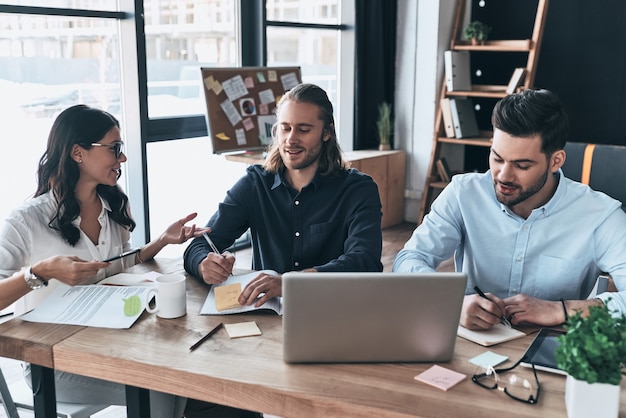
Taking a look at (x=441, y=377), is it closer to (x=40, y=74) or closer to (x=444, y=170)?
(x=40, y=74)

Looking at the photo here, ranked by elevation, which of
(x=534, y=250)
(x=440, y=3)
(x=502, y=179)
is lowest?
(x=534, y=250)

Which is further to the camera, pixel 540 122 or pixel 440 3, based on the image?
pixel 440 3

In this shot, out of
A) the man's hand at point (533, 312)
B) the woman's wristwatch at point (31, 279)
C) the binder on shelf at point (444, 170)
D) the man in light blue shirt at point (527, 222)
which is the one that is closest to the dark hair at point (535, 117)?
the man in light blue shirt at point (527, 222)

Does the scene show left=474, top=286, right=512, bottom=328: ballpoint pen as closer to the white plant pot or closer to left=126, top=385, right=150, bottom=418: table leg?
the white plant pot

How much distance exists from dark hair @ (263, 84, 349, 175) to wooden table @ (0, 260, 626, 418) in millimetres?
736

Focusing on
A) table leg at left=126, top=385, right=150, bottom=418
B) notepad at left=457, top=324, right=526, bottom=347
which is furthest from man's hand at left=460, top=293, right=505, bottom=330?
table leg at left=126, top=385, right=150, bottom=418

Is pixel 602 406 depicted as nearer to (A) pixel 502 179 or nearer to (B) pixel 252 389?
(B) pixel 252 389

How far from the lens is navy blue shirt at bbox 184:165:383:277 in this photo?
2.24 metres

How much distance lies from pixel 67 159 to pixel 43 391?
0.78 meters

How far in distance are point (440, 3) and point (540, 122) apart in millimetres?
3812

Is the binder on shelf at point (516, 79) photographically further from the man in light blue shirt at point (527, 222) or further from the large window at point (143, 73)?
the man in light blue shirt at point (527, 222)

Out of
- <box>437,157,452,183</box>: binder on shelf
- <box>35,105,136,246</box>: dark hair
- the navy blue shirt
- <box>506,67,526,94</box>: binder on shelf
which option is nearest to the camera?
<box>35,105,136,246</box>: dark hair

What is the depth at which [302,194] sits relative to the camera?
7.41 ft

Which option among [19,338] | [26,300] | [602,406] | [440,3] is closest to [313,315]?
[602,406]
